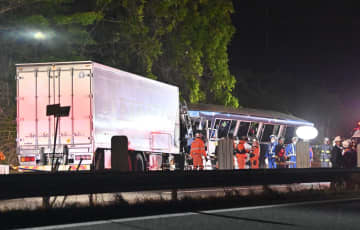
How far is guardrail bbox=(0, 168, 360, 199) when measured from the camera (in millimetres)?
8555

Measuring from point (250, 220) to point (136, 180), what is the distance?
2340mm

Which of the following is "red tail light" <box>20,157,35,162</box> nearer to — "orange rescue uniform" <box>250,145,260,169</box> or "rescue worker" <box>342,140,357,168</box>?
"orange rescue uniform" <box>250,145,260,169</box>

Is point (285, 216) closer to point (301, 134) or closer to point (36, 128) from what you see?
point (36, 128)

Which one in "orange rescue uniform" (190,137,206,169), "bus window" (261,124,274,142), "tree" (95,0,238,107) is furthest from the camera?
"bus window" (261,124,274,142)

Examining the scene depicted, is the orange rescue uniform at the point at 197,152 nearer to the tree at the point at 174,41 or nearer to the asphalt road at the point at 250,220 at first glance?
the asphalt road at the point at 250,220

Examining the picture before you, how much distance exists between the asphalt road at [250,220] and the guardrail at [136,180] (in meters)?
1.14

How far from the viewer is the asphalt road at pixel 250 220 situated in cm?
778

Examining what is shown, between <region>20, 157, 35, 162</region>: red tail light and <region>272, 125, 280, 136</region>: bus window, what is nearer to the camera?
<region>20, 157, 35, 162</region>: red tail light

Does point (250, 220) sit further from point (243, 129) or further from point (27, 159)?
point (243, 129)

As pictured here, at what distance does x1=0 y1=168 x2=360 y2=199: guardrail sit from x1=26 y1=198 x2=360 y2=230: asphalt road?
1138 mm

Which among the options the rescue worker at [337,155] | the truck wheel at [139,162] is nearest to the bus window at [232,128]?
the truck wheel at [139,162]

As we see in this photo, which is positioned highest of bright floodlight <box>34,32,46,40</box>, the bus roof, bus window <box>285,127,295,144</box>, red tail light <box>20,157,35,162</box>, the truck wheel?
bright floodlight <box>34,32,46,40</box>

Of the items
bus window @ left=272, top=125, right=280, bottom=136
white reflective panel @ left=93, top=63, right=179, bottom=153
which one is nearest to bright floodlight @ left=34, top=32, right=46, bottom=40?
white reflective panel @ left=93, top=63, right=179, bottom=153

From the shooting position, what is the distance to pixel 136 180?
10109 millimetres
